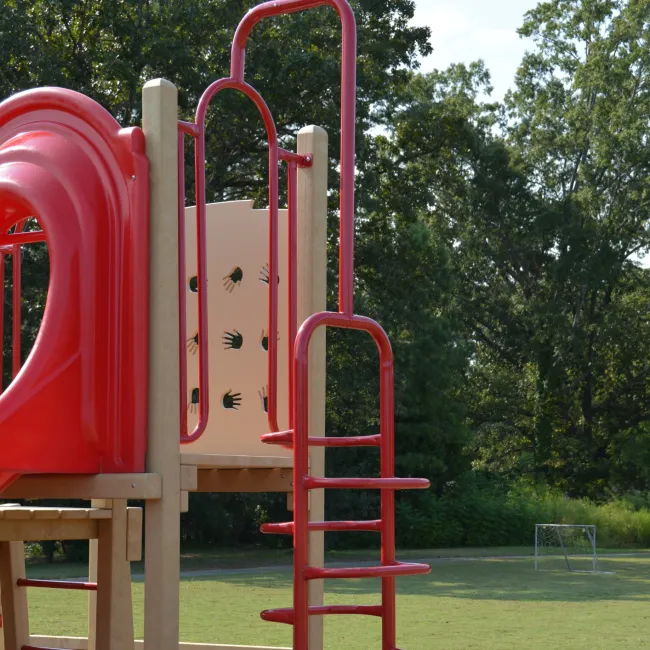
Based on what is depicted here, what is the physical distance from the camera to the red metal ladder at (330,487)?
11.1 feet

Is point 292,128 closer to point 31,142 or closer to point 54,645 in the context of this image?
point 54,645

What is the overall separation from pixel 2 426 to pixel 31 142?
104 centimetres

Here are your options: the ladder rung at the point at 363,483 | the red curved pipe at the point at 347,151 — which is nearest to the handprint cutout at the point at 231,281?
the red curved pipe at the point at 347,151

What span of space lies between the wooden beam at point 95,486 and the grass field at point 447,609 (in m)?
4.16

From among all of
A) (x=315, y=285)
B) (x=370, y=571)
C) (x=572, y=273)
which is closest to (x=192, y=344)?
(x=315, y=285)

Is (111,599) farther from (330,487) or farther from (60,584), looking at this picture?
(330,487)

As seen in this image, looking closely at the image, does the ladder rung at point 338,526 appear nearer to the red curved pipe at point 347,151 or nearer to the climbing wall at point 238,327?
the red curved pipe at point 347,151

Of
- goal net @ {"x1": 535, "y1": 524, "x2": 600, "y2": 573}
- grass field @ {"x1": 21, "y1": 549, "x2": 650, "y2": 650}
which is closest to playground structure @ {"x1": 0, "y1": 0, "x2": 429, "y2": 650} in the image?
grass field @ {"x1": 21, "y1": 549, "x2": 650, "y2": 650}

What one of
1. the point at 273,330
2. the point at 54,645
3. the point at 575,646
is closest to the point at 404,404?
the point at 575,646

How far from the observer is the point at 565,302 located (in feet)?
105

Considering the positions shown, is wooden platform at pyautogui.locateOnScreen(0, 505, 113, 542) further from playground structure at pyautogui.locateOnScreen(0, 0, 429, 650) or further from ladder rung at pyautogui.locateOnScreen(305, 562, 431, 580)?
ladder rung at pyautogui.locateOnScreen(305, 562, 431, 580)

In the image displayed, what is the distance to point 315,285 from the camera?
461cm

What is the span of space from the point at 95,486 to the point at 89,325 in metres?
0.50

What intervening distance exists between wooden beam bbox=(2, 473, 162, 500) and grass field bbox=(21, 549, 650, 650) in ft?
13.6
